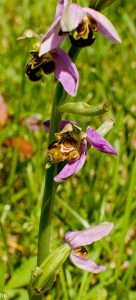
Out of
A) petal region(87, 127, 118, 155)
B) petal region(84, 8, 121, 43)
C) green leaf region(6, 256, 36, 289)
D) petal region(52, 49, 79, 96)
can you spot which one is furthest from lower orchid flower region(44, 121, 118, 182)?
green leaf region(6, 256, 36, 289)

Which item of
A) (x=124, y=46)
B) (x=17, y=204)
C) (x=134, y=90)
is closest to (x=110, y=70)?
(x=124, y=46)

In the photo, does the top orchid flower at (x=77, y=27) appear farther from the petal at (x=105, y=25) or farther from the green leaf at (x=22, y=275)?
the green leaf at (x=22, y=275)

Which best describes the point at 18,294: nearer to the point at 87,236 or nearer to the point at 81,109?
the point at 87,236

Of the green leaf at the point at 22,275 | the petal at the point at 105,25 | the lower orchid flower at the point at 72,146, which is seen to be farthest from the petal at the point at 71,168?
the green leaf at the point at 22,275

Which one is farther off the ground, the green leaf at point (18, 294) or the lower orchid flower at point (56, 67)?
A: the lower orchid flower at point (56, 67)

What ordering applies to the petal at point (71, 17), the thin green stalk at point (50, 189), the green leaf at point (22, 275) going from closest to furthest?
1. the petal at point (71, 17)
2. the thin green stalk at point (50, 189)
3. the green leaf at point (22, 275)

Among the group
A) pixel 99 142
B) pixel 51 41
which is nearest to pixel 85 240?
Answer: pixel 99 142

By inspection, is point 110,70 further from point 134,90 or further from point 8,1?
point 8,1
